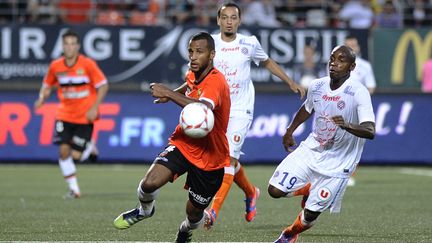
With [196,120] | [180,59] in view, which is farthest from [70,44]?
[180,59]

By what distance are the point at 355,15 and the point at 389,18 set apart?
35.3 inches

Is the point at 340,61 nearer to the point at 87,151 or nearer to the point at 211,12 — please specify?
the point at 87,151

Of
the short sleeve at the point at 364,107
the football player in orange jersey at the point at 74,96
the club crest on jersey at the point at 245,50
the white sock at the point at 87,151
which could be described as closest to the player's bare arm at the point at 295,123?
the short sleeve at the point at 364,107

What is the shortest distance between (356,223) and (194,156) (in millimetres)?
3686

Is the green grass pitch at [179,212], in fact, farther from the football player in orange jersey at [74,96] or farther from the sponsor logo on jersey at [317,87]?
the sponsor logo on jersey at [317,87]

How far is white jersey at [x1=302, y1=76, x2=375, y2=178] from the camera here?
32.5 feet

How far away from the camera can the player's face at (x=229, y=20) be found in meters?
11.7

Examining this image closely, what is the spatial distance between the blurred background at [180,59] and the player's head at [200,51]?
12709 millimetres

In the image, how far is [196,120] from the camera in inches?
330

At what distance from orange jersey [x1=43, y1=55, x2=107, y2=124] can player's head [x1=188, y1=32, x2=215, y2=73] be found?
23.0 ft

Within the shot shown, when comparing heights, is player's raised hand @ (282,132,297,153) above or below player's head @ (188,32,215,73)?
below

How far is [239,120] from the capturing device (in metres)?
11.8

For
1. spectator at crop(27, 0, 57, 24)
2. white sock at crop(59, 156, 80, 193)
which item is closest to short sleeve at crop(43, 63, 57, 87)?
white sock at crop(59, 156, 80, 193)

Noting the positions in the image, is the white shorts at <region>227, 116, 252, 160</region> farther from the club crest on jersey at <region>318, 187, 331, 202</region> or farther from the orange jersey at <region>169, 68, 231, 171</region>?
the orange jersey at <region>169, 68, 231, 171</region>
